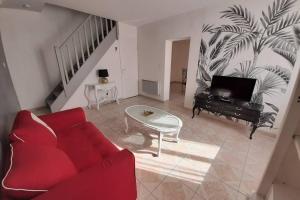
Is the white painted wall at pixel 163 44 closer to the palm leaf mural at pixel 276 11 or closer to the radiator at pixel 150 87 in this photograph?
the radiator at pixel 150 87

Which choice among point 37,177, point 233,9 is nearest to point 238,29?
point 233,9

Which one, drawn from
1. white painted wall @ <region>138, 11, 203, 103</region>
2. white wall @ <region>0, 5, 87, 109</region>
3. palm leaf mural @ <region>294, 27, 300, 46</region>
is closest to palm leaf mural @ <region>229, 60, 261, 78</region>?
palm leaf mural @ <region>294, 27, 300, 46</region>

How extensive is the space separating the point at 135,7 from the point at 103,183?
3.27m

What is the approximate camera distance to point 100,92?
414cm

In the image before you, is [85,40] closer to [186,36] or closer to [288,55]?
[186,36]

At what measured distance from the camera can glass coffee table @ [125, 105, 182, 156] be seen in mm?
2025

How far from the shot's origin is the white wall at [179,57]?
262 inches

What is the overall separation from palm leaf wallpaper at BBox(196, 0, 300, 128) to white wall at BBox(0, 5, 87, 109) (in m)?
3.73

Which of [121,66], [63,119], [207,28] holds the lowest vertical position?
[63,119]

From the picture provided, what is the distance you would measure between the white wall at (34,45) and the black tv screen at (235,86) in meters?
4.06

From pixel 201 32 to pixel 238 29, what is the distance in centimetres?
74

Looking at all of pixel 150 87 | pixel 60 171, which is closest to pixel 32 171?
pixel 60 171

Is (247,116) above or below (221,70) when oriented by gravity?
below

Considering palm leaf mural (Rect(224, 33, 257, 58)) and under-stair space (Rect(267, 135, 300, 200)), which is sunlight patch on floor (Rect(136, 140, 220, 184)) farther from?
palm leaf mural (Rect(224, 33, 257, 58))
